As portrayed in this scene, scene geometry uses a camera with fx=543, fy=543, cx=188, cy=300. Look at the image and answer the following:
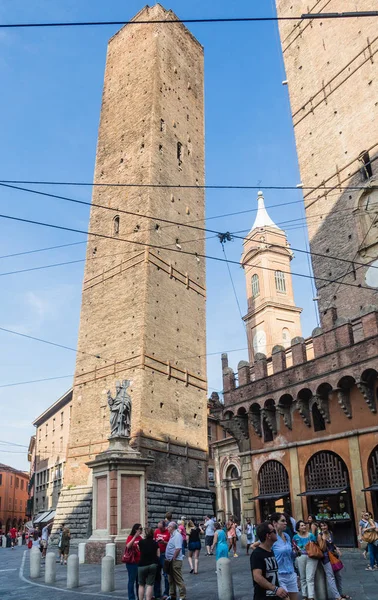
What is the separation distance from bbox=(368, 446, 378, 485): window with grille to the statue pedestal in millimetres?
6077

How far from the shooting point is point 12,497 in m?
64.8

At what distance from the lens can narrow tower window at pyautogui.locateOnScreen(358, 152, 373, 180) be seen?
20641 mm

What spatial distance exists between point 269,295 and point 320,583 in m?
34.5

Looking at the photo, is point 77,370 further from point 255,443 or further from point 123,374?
point 255,443

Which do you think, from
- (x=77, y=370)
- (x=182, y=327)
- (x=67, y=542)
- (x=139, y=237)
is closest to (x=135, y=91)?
Result: (x=139, y=237)

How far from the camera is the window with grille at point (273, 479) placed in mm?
17500

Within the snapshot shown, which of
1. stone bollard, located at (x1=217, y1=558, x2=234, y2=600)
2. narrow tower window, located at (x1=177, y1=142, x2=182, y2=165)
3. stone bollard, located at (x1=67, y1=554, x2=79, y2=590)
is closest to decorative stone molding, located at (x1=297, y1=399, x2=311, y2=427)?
stone bollard, located at (x1=67, y1=554, x2=79, y2=590)

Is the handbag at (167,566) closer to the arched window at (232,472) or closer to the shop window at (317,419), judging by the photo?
the shop window at (317,419)

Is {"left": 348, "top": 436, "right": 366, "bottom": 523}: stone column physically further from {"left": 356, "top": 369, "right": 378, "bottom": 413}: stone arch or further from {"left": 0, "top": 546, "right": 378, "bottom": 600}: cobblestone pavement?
{"left": 0, "top": 546, "right": 378, "bottom": 600}: cobblestone pavement

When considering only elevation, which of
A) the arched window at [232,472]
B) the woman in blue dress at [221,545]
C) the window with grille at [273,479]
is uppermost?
the arched window at [232,472]

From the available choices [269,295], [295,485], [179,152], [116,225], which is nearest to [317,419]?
[295,485]

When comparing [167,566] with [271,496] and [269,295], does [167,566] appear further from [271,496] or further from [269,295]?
[269,295]

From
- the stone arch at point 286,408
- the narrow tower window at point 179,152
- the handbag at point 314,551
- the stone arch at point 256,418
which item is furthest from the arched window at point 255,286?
the handbag at point 314,551

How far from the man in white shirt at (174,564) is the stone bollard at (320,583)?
2053 mm
